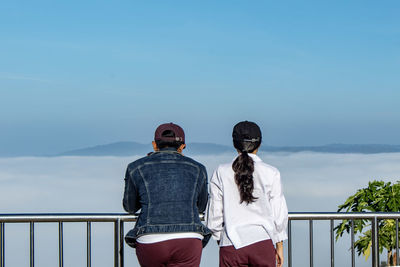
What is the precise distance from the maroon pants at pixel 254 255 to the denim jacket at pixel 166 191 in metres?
0.26

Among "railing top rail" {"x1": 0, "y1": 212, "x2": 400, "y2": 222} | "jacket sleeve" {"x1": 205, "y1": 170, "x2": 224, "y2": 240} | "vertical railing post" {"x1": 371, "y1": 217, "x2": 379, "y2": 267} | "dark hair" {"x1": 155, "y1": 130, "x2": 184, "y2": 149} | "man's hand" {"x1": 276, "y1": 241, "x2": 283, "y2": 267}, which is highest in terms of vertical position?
"dark hair" {"x1": 155, "y1": 130, "x2": 184, "y2": 149}

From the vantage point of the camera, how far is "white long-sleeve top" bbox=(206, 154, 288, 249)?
411cm

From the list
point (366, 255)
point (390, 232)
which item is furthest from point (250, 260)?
point (366, 255)

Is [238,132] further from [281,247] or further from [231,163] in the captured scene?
[281,247]

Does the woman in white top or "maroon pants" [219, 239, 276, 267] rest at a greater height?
the woman in white top

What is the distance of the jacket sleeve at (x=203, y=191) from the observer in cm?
429

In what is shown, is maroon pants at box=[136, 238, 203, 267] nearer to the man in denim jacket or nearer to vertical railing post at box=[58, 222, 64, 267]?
the man in denim jacket

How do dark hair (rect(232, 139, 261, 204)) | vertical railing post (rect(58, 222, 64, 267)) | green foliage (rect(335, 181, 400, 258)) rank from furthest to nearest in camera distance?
green foliage (rect(335, 181, 400, 258)) → vertical railing post (rect(58, 222, 64, 267)) → dark hair (rect(232, 139, 261, 204))

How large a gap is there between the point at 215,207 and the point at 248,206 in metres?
0.24

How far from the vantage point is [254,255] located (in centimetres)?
410

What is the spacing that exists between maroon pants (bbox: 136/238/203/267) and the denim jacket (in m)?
0.09

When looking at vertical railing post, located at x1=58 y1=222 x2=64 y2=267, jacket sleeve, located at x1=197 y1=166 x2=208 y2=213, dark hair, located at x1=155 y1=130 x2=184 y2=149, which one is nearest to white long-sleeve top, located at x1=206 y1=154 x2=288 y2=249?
jacket sleeve, located at x1=197 y1=166 x2=208 y2=213

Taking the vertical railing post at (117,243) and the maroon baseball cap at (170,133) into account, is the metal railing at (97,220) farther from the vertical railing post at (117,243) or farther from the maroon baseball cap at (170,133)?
the maroon baseball cap at (170,133)

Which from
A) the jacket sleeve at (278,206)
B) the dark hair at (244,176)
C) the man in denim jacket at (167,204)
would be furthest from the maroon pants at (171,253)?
the jacket sleeve at (278,206)
